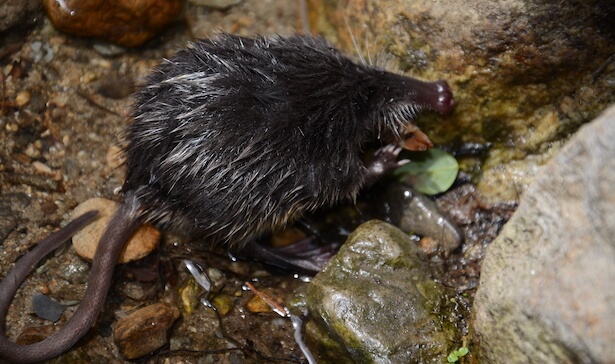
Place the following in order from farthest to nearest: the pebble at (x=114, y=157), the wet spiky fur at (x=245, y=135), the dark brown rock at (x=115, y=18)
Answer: the dark brown rock at (x=115, y=18)
the pebble at (x=114, y=157)
the wet spiky fur at (x=245, y=135)

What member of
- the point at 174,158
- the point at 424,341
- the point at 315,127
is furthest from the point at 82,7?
the point at 424,341

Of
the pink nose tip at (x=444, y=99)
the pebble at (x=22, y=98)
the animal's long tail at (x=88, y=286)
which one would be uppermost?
the pink nose tip at (x=444, y=99)

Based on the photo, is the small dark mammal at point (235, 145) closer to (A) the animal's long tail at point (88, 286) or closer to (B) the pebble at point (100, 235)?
(A) the animal's long tail at point (88, 286)

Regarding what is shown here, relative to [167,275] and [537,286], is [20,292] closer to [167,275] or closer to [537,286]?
[167,275]

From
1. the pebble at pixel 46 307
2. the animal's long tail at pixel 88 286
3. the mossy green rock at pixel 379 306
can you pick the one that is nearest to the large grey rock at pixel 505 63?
the mossy green rock at pixel 379 306

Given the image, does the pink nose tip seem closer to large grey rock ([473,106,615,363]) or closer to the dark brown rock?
large grey rock ([473,106,615,363])

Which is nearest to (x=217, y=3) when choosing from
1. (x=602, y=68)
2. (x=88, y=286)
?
(x=88, y=286)

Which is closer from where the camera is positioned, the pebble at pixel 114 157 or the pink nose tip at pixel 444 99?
the pink nose tip at pixel 444 99

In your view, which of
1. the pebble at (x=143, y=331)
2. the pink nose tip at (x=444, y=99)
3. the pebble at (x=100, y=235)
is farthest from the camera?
the pink nose tip at (x=444, y=99)
